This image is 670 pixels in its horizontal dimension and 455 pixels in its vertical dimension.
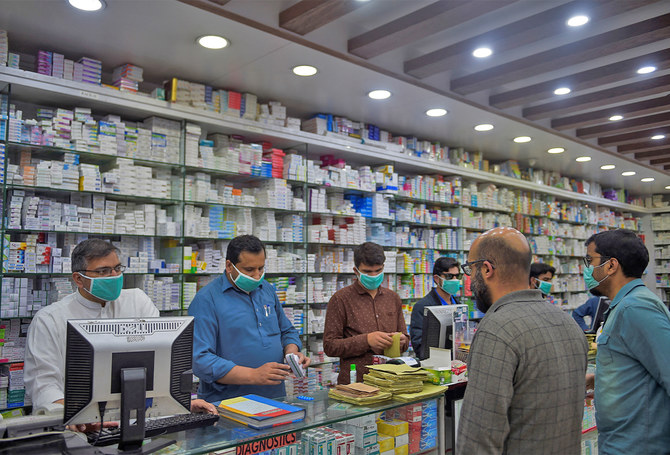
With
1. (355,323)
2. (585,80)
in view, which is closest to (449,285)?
(355,323)

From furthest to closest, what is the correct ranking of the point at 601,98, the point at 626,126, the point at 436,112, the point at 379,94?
the point at 626,126 → the point at 436,112 → the point at 601,98 → the point at 379,94

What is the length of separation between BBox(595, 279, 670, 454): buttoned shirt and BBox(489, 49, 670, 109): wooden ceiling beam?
3.18 m

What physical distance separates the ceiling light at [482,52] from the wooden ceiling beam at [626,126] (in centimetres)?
310

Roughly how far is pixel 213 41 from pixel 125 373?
2.87m

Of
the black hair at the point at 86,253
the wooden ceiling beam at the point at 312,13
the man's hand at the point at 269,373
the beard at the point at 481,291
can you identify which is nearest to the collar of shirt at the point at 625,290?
the beard at the point at 481,291

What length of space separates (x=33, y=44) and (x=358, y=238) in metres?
3.70

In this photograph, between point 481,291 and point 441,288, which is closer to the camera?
point 481,291

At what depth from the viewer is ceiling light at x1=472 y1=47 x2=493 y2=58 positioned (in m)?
4.29

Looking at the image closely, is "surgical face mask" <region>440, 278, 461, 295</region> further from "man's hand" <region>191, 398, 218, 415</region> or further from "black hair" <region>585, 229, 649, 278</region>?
"man's hand" <region>191, 398, 218, 415</region>

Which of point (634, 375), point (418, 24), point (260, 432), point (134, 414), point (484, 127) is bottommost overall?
point (260, 432)

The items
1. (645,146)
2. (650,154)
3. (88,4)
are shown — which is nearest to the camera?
(88,4)

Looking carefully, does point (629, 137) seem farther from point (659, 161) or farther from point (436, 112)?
point (436, 112)

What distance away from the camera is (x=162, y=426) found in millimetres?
2074

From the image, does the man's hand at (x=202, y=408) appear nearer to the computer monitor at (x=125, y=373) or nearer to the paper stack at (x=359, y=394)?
the computer monitor at (x=125, y=373)
